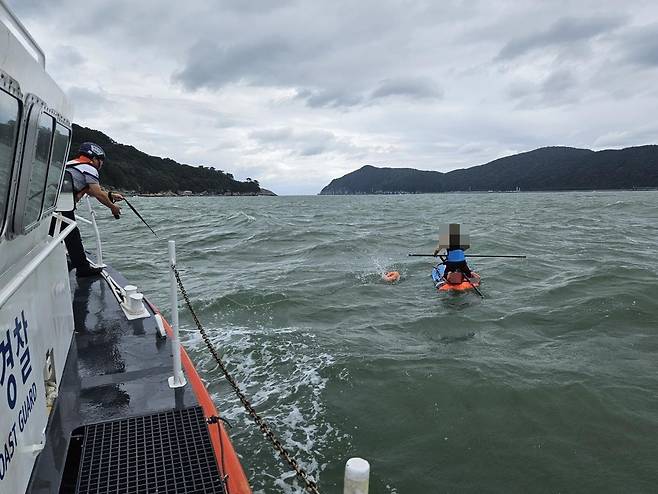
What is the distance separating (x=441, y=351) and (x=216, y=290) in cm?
656

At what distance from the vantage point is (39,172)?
3.15 metres

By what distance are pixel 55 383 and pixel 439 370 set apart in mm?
5271

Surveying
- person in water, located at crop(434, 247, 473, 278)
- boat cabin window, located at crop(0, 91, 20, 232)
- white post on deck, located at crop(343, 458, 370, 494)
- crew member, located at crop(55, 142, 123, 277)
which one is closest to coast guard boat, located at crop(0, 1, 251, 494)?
boat cabin window, located at crop(0, 91, 20, 232)

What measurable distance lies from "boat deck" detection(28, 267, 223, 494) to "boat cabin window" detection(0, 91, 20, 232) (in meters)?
1.73

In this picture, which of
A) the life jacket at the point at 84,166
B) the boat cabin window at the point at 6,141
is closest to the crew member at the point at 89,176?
the life jacket at the point at 84,166

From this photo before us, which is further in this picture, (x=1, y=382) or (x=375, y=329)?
(x=375, y=329)

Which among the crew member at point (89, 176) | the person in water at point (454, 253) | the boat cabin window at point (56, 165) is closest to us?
the boat cabin window at point (56, 165)

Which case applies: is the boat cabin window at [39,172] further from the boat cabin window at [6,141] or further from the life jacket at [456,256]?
the life jacket at [456,256]

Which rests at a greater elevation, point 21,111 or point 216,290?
point 21,111

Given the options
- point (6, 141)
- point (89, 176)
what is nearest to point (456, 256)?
point (89, 176)

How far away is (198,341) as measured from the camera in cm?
821

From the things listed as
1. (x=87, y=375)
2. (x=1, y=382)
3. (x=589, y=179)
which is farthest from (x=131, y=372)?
(x=589, y=179)

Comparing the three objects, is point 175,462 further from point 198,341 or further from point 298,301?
point 298,301

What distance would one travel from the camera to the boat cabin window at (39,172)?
288 centimetres
